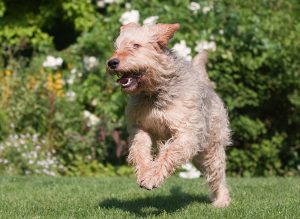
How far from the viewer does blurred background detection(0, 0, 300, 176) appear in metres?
9.70

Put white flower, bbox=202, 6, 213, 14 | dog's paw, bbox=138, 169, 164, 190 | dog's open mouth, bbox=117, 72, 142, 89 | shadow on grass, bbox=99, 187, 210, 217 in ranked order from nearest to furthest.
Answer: dog's paw, bbox=138, 169, 164, 190
dog's open mouth, bbox=117, 72, 142, 89
shadow on grass, bbox=99, 187, 210, 217
white flower, bbox=202, 6, 213, 14

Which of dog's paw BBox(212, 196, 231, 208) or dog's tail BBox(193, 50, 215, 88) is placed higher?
dog's tail BBox(193, 50, 215, 88)

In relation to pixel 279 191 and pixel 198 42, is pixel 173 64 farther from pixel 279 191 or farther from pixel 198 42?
pixel 198 42

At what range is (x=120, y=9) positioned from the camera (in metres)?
10.8

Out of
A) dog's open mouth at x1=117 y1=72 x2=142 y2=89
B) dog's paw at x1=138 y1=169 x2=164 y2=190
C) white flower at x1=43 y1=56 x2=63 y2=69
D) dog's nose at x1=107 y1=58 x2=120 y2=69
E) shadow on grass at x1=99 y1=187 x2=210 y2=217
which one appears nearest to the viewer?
dog's paw at x1=138 y1=169 x2=164 y2=190

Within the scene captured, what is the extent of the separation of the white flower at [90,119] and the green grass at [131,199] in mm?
1517

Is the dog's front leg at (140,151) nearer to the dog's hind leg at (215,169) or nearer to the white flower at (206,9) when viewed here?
the dog's hind leg at (215,169)

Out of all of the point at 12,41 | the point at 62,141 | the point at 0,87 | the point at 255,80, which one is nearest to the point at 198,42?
the point at 255,80

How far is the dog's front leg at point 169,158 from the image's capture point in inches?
200

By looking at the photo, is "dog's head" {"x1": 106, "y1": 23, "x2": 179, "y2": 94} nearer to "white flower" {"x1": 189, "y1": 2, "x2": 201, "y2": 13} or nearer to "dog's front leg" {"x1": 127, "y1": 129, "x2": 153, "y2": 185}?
"dog's front leg" {"x1": 127, "y1": 129, "x2": 153, "y2": 185}

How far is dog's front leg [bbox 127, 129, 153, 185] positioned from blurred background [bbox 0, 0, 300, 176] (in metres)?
3.82

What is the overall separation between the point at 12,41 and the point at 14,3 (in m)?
0.89

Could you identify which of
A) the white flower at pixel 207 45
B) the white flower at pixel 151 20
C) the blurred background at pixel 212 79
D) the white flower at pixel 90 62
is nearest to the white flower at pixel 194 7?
the blurred background at pixel 212 79

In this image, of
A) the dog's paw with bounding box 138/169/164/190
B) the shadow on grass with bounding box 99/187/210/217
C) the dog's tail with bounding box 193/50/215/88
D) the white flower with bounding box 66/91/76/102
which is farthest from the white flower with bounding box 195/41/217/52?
the dog's paw with bounding box 138/169/164/190
